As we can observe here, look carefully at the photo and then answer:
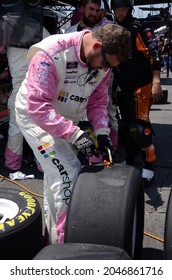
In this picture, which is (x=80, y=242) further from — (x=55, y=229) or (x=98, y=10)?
(x=98, y=10)

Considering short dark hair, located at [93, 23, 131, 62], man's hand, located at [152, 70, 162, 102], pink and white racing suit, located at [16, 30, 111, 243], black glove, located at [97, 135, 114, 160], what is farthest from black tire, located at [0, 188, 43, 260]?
man's hand, located at [152, 70, 162, 102]

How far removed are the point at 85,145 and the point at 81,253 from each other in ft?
2.61

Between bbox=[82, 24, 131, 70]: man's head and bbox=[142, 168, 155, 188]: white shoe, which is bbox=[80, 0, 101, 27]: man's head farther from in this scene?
bbox=[82, 24, 131, 70]: man's head

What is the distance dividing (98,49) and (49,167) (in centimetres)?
83

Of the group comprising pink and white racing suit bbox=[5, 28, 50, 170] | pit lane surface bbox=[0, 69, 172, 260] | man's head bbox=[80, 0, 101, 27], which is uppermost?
man's head bbox=[80, 0, 101, 27]

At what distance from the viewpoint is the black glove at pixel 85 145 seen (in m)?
2.57

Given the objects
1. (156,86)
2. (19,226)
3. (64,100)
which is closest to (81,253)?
(19,226)

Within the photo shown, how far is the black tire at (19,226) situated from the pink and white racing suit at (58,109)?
186 mm

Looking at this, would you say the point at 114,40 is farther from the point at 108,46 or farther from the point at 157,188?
the point at 157,188

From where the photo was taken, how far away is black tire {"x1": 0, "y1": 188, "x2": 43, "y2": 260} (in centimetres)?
237

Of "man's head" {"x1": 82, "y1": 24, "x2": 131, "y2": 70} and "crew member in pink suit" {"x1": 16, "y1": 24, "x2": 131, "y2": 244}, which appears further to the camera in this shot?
"crew member in pink suit" {"x1": 16, "y1": 24, "x2": 131, "y2": 244}

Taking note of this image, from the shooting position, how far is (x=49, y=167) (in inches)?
109

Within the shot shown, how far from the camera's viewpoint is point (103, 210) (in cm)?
226

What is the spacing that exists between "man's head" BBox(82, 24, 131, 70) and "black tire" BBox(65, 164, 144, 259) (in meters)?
0.66
